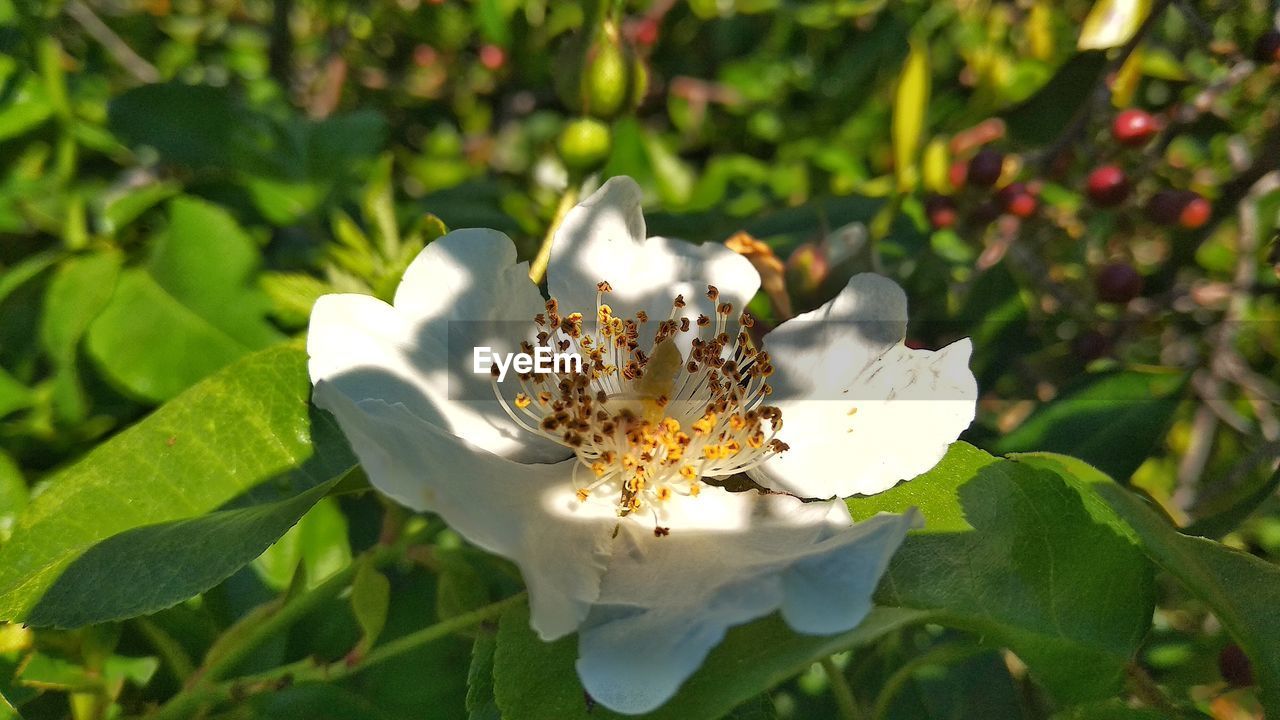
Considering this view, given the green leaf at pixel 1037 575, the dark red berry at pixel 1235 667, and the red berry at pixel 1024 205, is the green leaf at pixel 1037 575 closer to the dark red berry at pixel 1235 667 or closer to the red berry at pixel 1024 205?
the dark red berry at pixel 1235 667

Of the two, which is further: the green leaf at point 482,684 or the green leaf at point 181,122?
the green leaf at point 181,122

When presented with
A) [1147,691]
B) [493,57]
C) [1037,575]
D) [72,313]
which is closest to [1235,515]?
[1147,691]

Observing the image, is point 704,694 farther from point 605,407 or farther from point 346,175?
point 346,175

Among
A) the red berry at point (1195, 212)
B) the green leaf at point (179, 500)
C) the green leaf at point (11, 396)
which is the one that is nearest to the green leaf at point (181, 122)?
the green leaf at point (11, 396)

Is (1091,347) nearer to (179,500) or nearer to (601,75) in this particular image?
(601,75)

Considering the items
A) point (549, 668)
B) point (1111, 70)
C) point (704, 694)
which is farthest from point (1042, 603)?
point (1111, 70)

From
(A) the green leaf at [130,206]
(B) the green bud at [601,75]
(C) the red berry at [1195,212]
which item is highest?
(B) the green bud at [601,75]

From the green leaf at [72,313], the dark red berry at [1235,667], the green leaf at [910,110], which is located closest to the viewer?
the dark red berry at [1235,667]
